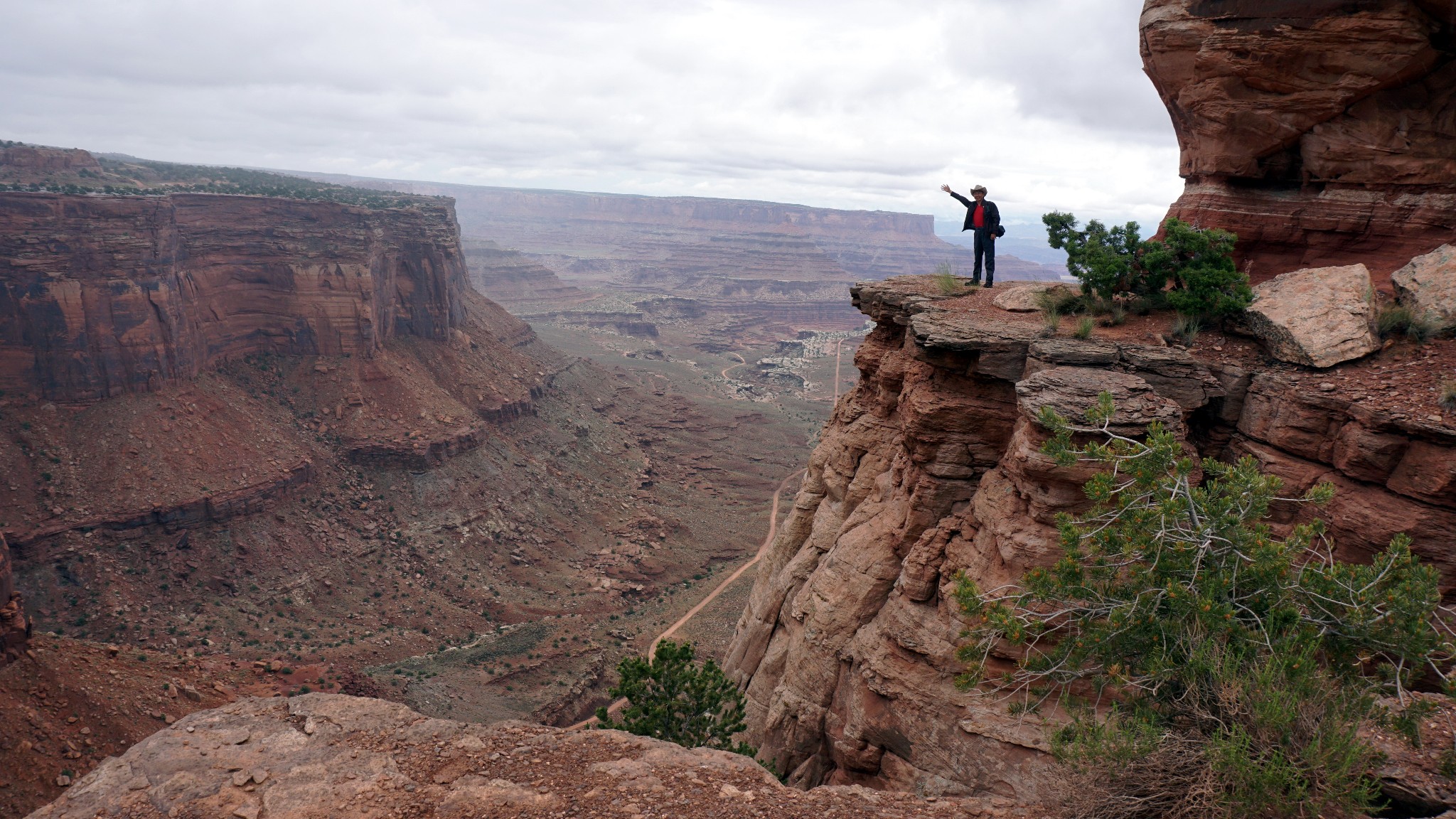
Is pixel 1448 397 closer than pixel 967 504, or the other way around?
pixel 1448 397

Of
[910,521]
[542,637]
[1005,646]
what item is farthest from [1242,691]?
[542,637]

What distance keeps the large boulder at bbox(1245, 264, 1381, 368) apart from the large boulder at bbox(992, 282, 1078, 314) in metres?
4.07

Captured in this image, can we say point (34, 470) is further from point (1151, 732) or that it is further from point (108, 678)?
point (1151, 732)

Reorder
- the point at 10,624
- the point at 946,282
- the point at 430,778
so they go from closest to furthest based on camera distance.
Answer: the point at 430,778 < the point at 946,282 < the point at 10,624

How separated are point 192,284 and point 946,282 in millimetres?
49719

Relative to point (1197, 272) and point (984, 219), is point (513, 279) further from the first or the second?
point (1197, 272)

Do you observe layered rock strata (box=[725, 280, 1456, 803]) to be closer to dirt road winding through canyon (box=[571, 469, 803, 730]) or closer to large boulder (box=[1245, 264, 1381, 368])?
large boulder (box=[1245, 264, 1381, 368])

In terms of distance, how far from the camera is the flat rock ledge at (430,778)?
10.6m

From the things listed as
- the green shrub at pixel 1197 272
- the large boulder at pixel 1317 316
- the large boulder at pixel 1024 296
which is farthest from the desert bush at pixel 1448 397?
the large boulder at pixel 1024 296

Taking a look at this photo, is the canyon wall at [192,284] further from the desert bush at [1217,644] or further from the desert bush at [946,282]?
the desert bush at [1217,644]

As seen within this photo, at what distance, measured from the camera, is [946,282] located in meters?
20.6

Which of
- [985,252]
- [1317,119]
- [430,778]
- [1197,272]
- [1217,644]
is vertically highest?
[1317,119]

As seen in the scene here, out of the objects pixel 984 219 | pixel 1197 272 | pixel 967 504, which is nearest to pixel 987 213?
pixel 984 219

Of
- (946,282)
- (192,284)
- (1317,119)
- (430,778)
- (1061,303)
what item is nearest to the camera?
(430,778)
